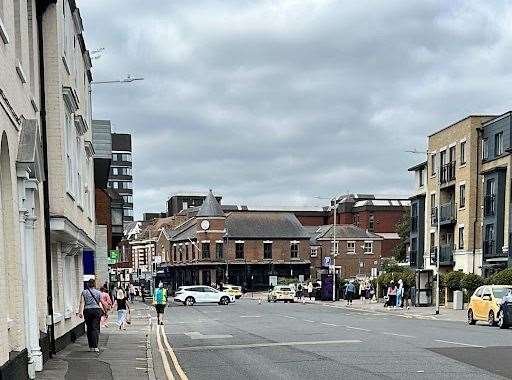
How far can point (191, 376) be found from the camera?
13.8 meters

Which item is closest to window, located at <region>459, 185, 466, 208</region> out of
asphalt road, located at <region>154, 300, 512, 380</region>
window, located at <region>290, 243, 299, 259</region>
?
asphalt road, located at <region>154, 300, 512, 380</region>

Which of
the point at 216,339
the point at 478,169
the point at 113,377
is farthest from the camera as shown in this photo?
the point at 478,169

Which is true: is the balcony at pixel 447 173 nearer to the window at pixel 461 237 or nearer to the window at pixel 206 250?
the window at pixel 461 237

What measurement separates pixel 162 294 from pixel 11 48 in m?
22.2

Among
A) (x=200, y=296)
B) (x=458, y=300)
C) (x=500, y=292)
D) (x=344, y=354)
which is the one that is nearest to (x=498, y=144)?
(x=458, y=300)

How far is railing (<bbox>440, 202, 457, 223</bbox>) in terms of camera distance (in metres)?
54.9

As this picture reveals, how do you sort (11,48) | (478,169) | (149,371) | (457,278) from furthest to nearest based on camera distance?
1. (478,169)
2. (457,278)
3. (149,371)
4. (11,48)

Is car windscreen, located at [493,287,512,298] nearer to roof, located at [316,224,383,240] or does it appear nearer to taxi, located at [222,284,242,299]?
taxi, located at [222,284,242,299]

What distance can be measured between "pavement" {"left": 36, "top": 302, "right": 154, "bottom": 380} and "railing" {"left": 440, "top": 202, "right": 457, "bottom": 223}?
37418 millimetres

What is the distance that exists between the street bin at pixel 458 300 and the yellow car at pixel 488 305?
44.4 feet

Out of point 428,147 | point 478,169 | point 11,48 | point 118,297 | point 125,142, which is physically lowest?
point 118,297

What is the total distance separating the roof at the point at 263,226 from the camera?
106 meters

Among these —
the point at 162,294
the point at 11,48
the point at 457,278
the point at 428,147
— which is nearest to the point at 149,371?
the point at 11,48

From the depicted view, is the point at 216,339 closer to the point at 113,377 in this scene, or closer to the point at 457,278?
the point at 113,377
